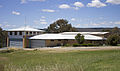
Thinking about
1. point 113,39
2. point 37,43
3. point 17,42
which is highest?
point 113,39

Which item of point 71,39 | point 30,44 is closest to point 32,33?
point 30,44

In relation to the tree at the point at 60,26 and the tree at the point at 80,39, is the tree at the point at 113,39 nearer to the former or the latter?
the tree at the point at 80,39

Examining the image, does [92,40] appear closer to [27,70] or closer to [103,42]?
[103,42]

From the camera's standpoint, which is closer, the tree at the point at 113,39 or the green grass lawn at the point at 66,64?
the green grass lawn at the point at 66,64

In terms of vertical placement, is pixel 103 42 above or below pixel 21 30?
below

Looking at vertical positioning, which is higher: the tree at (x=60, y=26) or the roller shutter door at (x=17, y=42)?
the tree at (x=60, y=26)

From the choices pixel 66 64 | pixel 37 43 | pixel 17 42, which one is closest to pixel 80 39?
pixel 37 43

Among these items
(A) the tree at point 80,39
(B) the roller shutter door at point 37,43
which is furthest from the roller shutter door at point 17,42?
(A) the tree at point 80,39

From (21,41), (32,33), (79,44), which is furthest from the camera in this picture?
(32,33)

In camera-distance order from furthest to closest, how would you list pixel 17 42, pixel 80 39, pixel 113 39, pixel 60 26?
pixel 60 26 → pixel 17 42 → pixel 113 39 → pixel 80 39

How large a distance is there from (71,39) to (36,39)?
36.6ft

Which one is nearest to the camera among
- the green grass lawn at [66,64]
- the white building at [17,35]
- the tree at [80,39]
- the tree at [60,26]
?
the green grass lawn at [66,64]

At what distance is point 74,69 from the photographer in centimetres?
1368

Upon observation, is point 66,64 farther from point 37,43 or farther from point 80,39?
point 37,43
